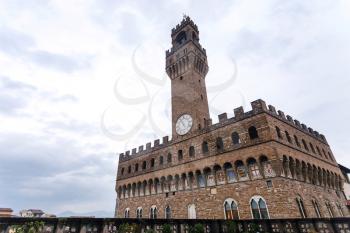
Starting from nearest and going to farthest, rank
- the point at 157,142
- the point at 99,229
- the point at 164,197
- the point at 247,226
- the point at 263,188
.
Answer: the point at 99,229, the point at 247,226, the point at 263,188, the point at 164,197, the point at 157,142

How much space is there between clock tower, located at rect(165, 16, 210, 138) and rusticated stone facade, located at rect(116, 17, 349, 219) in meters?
0.16

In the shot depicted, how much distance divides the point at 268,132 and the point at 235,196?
→ 6.85 meters

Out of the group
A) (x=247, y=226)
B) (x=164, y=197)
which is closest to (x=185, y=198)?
(x=164, y=197)

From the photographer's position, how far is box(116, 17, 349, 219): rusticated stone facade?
17.6m

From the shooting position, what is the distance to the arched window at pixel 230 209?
61.0 ft

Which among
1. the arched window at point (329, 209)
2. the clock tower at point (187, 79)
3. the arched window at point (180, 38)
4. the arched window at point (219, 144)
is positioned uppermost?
the arched window at point (180, 38)

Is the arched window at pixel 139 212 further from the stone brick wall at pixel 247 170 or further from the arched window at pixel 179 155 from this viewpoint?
the arched window at pixel 179 155

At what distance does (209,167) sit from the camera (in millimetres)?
21531

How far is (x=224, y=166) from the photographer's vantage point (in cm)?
2038

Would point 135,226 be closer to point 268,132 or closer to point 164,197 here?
point 268,132

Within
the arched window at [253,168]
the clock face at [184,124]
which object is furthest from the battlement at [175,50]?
the arched window at [253,168]

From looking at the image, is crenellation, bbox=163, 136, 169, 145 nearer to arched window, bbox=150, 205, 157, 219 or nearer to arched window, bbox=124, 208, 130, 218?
arched window, bbox=150, 205, 157, 219

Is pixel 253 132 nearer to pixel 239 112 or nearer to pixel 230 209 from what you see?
pixel 239 112

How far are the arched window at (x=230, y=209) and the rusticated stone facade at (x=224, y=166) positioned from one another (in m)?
0.09
